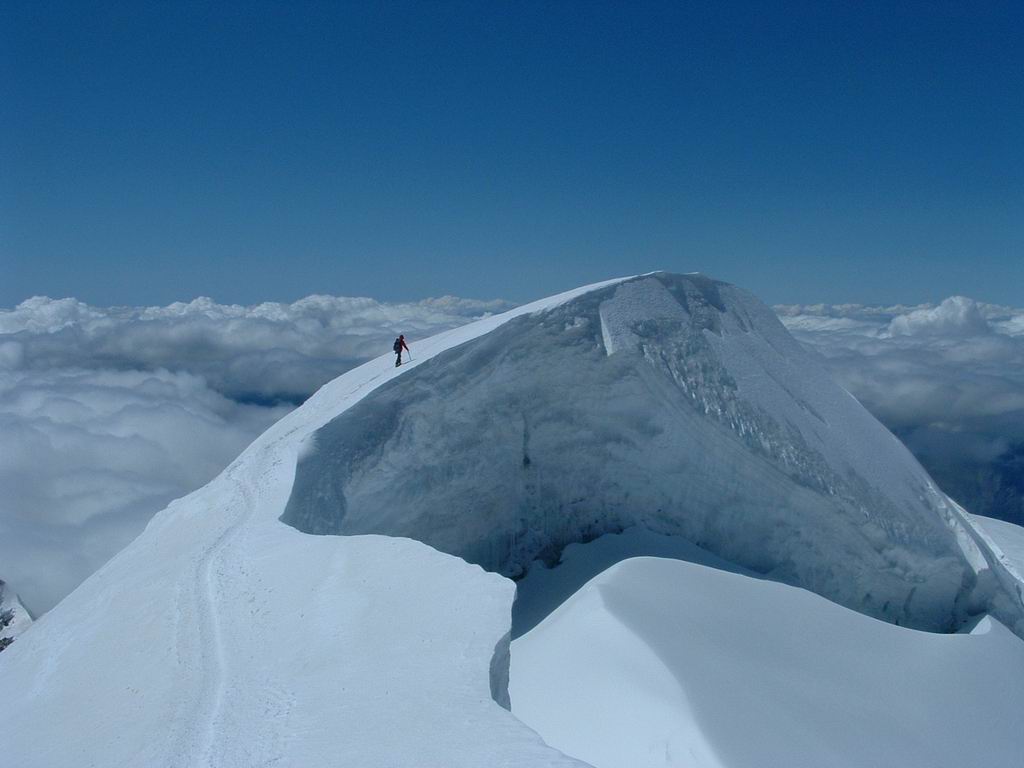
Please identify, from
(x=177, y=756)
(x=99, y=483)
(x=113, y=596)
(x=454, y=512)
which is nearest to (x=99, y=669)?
(x=113, y=596)

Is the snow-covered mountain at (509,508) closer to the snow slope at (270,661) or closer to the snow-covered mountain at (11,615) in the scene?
the snow slope at (270,661)

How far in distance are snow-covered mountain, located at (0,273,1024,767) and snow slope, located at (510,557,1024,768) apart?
37cm

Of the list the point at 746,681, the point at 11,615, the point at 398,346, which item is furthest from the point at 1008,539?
the point at 11,615

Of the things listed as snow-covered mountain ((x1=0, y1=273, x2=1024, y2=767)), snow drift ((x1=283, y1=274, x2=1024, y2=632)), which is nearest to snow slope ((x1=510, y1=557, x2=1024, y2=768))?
snow-covered mountain ((x1=0, y1=273, x2=1024, y2=767))

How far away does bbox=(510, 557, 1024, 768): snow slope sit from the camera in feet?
30.5

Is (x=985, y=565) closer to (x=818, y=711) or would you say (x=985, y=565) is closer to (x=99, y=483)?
(x=818, y=711)

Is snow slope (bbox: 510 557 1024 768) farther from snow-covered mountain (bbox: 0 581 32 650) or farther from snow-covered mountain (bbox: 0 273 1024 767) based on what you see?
snow-covered mountain (bbox: 0 581 32 650)

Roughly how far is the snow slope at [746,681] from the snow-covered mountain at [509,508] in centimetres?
37

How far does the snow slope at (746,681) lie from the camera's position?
9.28m

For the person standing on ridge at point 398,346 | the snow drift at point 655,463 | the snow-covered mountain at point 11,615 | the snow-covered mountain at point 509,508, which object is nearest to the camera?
the snow-covered mountain at point 509,508

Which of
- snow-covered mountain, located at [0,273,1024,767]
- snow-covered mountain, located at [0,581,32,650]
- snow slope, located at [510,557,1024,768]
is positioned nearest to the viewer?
snow-covered mountain, located at [0,273,1024,767]

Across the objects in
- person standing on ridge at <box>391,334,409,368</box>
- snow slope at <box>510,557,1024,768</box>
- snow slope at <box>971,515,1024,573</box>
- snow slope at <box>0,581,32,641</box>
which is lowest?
snow slope at <box>0,581,32,641</box>

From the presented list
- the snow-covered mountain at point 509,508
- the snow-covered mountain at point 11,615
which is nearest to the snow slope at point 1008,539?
the snow-covered mountain at point 509,508

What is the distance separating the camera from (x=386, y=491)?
14172 millimetres
